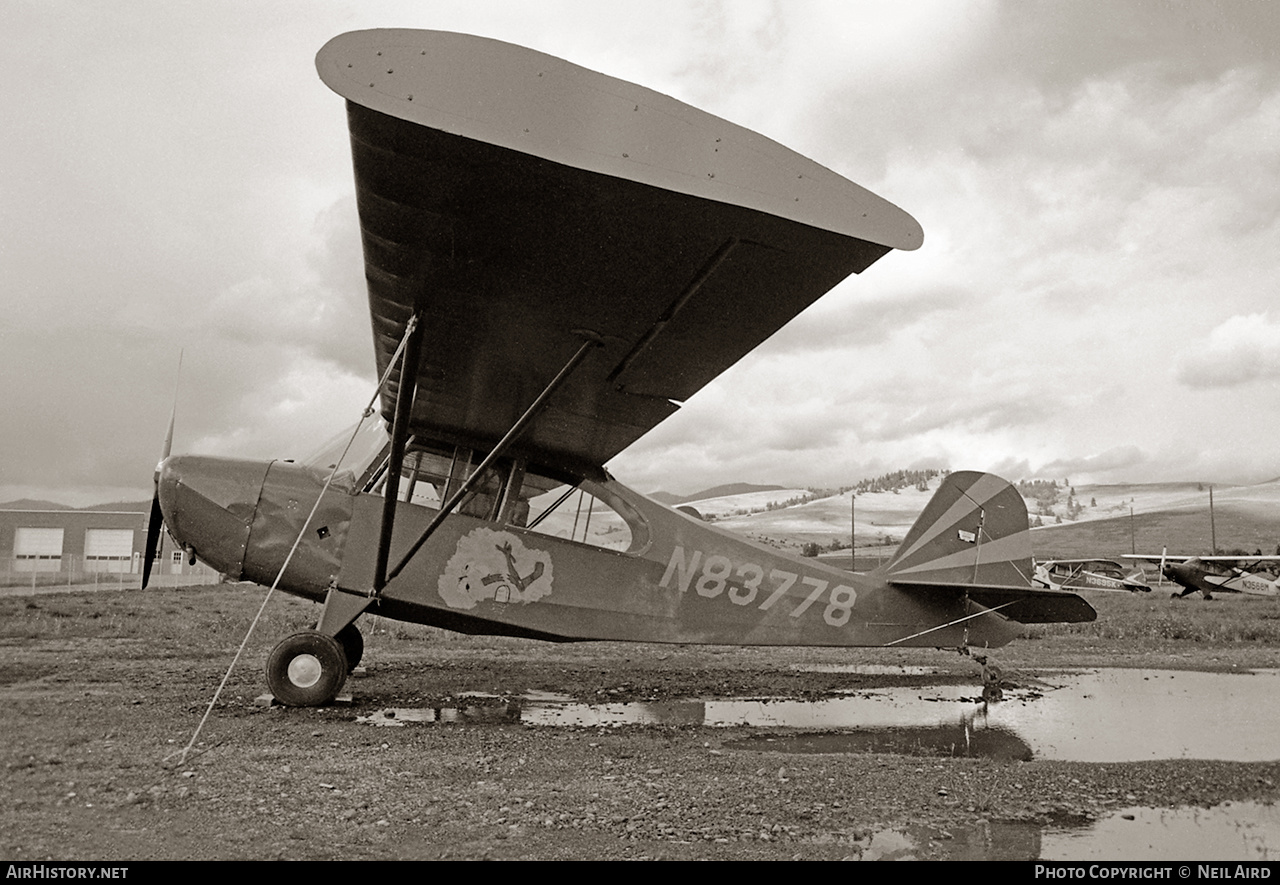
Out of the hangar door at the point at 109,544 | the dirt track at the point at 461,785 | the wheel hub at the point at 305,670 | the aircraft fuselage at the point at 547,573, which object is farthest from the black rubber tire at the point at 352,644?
the hangar door at the point at 109,544

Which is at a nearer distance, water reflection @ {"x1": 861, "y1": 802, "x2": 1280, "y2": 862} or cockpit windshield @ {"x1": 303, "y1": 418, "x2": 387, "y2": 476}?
water reflection @ {"x1": 861, "y1": 802, "x2": 1280, "y2": 862}

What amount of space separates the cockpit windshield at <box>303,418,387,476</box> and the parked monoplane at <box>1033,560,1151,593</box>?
3107 cm

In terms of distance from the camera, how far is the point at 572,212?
→ 12.9ft

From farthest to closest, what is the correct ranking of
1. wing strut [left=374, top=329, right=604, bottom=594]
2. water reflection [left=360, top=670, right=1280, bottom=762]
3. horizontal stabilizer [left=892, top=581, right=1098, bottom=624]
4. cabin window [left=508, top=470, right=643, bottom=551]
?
horizontal stabilizer [left=892, top=581, right=1098, bottom=624] → cabin window [left=508, top=470, right=643, bottom=551] → water reflection [left=360, top=670, right=1280, bottom=762] → wing strut [left=374, top=329, right=604, bottom=594]

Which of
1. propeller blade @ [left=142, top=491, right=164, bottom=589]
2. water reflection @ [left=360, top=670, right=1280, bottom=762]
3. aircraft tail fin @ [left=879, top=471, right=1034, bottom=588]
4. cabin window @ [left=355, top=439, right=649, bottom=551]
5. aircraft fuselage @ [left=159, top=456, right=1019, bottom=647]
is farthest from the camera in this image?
aircraft tail fin @ [left=879, top=471, right=1034, bottom=588]

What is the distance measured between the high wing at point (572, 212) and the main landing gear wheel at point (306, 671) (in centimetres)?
266

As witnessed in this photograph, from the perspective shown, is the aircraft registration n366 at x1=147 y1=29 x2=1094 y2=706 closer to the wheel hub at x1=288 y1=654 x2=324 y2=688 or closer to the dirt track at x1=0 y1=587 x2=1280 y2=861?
the wheel hub at x1=288 y1=654 x2=324 y2=688

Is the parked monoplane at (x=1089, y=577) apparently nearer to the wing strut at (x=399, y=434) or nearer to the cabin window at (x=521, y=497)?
the cabin window at (x=521, y=497)

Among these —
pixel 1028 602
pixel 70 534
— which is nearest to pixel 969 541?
pixel 1028 602

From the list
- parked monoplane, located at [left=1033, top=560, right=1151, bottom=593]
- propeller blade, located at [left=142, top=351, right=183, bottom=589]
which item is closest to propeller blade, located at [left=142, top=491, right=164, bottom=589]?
propeller blade, located at [left=142, top=351, right=183, bottom=589]

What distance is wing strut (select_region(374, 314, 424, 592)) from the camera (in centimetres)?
551

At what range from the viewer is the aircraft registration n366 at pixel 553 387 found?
3340mm

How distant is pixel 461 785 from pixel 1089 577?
39.7m

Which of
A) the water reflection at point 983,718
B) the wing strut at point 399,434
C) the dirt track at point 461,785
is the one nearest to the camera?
the dirt track at point 461,785
